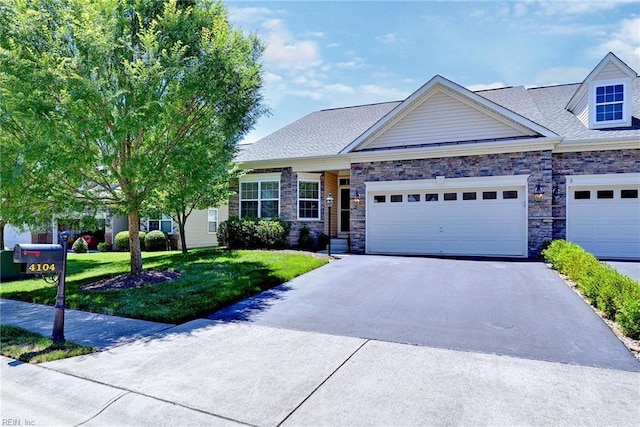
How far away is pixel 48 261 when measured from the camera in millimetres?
5199

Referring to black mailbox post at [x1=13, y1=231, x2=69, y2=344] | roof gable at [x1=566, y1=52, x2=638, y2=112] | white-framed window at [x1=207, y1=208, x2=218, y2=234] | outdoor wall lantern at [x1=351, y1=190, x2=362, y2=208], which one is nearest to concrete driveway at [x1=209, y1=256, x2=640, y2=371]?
black mailbox post at [x1=13, y1=231, x2=69, y2=344]

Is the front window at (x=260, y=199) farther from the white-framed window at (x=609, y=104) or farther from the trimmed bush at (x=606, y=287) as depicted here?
the white-framed window at (x=609, y=104)

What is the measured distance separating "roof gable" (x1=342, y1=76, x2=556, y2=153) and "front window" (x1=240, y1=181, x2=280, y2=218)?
163 inches

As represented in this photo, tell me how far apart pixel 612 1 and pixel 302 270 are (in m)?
11.3

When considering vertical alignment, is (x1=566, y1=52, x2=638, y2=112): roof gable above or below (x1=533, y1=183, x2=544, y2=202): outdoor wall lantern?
above

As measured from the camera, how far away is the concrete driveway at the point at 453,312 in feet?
16.4

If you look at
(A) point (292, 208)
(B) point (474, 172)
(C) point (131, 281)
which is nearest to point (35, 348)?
(C) point (131, 281)

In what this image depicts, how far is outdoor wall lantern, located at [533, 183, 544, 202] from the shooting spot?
12.6m

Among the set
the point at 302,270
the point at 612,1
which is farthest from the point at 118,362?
the point at 612,1

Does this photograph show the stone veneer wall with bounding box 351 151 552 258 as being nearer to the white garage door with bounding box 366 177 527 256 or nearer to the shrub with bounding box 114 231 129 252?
the white garage door with bounding box 366 177 527 256

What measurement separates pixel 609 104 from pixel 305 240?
1226 cm

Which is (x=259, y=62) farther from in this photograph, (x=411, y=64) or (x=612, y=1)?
(x=612, y=1)

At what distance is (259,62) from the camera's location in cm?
1072

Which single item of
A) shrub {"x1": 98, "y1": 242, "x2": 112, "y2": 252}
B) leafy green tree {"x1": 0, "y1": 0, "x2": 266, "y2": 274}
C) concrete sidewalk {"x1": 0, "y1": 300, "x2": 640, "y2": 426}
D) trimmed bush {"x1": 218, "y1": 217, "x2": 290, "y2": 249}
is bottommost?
shrub {"x1": 98, "y1": 242, "x2": 112, "y2": 252}
